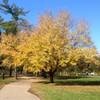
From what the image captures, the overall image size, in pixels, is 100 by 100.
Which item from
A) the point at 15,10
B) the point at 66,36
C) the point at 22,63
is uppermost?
the point at 15,10

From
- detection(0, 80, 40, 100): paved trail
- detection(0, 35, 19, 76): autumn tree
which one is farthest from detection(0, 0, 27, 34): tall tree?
detection(0, 80, 40, 100): paved trail

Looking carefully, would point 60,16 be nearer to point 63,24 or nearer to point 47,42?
point 63,24

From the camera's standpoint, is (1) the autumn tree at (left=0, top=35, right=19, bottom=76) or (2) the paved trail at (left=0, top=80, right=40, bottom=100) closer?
(2) the paved trail at (left=0, top=80, right=40, bottom=100)

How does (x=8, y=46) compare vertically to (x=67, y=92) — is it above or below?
above

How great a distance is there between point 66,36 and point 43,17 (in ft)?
12.1

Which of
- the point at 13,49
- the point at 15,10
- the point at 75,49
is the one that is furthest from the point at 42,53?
the point at 15,10

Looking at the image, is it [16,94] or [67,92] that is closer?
[16,94]

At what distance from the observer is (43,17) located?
4334 centimetres

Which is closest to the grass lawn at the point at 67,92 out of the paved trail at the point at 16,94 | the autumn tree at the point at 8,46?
the paved trail at the point at 16,94

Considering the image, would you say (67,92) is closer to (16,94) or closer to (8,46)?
(16,94)

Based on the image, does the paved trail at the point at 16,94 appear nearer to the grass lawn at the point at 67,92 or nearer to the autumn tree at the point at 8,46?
the grass lawn at the point at 67,92

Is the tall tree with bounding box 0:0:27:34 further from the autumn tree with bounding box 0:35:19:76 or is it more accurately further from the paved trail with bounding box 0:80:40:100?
the paved trail with bounding box 0:80:40:100

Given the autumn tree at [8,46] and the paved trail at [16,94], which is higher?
the autumn tree at [8,46]

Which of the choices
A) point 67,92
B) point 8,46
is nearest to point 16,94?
point 67,92
